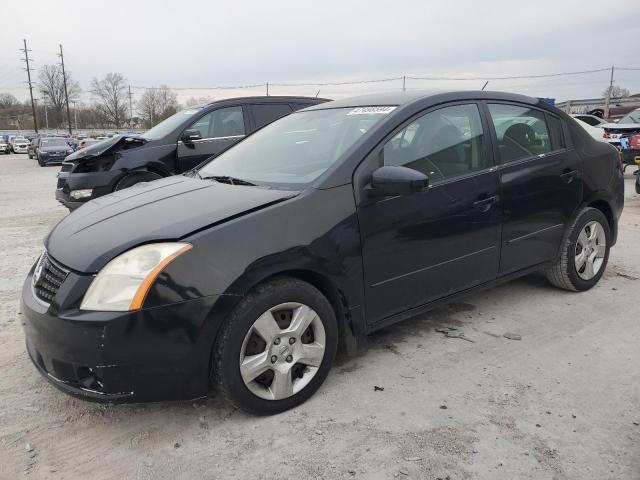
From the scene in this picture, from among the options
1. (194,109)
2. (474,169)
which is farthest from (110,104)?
(474,169)

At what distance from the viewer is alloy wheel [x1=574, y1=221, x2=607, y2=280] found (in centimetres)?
416

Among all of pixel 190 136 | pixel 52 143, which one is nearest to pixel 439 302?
pixel 190 136

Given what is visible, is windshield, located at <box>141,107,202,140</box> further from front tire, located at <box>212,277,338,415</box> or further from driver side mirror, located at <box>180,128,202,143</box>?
front tire, located at <box>212,277,338,415</box>

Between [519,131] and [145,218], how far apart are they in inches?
106

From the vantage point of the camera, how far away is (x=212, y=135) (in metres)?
7.33

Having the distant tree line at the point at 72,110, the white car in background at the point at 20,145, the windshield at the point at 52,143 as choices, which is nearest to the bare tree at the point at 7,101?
the distant tree line at the point at 72,110

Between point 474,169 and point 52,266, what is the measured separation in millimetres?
2560

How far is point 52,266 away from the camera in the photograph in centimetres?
250

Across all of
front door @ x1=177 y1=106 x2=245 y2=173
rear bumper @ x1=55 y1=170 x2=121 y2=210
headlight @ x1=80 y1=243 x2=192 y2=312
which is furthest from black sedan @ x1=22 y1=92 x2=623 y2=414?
rear bumper @ x1=55 y1=170 x2=121 y2=210

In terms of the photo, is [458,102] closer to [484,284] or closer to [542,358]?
[484,284]

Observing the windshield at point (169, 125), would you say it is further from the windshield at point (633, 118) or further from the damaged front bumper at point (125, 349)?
the windshield at point (633, 118)

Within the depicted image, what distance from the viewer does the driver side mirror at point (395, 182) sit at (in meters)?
2.70

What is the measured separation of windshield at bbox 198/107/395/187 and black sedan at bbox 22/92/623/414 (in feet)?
0.05

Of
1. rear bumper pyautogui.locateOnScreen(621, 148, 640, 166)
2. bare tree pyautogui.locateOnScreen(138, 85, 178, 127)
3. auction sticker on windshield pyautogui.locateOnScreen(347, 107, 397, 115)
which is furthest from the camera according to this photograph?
bare tree pyautogui.locateOnScreen(138, 85, 178, 127)
